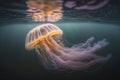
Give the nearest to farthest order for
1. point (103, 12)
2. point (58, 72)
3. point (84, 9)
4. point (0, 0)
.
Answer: point (0, 0) → point (84, 9) → point (103, 12) → point (58, 72)

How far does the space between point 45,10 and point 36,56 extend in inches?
46.7

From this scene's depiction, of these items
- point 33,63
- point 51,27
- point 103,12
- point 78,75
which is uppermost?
point 51,27

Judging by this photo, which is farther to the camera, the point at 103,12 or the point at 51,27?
the point at 51,27

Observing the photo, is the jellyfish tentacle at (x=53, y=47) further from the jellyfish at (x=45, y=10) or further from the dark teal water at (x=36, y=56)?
the jellyfish at (x=45, y=10)

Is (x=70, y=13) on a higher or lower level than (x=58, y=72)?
higher

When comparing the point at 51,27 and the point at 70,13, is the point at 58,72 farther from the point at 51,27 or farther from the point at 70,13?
the point at 70,13

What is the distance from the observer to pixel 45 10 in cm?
342

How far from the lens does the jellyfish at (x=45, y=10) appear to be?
9.69ft

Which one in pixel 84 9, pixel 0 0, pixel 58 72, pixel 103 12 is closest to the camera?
pixel 0 0

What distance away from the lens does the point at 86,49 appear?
4.38 m

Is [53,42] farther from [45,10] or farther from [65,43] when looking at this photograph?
[45,10]

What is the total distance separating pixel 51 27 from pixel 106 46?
1.19 meters

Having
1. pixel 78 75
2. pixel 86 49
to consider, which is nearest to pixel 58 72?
pixel 78 75

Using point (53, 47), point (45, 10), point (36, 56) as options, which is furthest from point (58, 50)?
point (45, 10)
